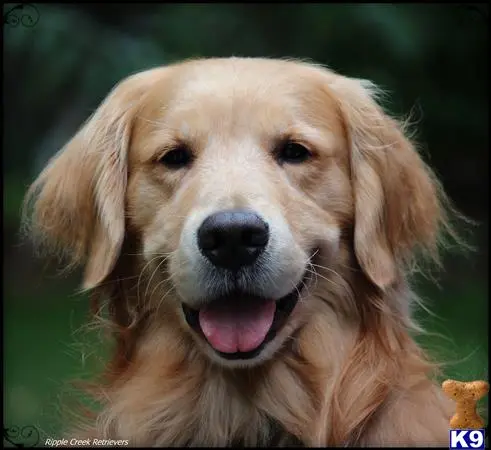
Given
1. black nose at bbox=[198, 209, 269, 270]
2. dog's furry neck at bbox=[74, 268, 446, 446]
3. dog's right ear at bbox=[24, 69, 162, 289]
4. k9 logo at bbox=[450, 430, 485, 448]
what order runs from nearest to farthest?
black nose at bbox=[198, 209, 269, 270] → k9 logo at bbox=[450, 430, 485, 448] → dog's furry neck at bbox=[74, 268, 446, 446] → dog's right ear at bbox=[24, 69, 162, 289]

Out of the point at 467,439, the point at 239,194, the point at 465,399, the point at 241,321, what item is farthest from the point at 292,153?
the point at 467,439

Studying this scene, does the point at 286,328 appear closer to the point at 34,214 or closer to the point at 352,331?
the point at 352,331

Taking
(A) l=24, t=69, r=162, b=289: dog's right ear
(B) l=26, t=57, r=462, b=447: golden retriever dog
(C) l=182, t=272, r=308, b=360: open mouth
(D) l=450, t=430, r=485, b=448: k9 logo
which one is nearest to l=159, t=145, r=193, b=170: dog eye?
(B) l=26, t=57, r=462, b=447: golden retriever dog

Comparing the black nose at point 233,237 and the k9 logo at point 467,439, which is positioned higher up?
the black nose at point 233,237

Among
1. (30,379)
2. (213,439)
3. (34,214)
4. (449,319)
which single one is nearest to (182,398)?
(213,439)

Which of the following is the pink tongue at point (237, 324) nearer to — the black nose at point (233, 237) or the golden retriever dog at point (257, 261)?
the golden retriever dog at point (257, 261)

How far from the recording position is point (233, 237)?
346 cm

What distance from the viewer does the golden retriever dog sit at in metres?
3.65

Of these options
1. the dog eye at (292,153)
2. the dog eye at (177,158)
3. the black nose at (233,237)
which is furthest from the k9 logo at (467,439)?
the dog eye at (177,158)

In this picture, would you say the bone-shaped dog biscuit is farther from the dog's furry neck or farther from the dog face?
the dog face

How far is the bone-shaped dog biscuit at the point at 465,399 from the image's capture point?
360 centimetres

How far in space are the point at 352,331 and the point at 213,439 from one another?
0.73m

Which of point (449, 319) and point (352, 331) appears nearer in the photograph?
point (352, 331)

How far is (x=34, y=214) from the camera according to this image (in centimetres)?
441
